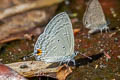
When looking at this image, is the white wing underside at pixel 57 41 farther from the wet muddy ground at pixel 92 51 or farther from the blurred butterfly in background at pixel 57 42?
the wet muddy ground at pixel 92 51

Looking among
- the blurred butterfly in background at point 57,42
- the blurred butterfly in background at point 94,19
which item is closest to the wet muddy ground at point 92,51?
the blurred butterfly in background at point 94,19

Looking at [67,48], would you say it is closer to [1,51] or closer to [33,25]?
[1,51]

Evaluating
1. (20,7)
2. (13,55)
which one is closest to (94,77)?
(13,55)

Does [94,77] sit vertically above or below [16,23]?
below

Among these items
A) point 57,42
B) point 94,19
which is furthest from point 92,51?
point 94,19

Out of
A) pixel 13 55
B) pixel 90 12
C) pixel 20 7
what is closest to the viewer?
pixel 13 55

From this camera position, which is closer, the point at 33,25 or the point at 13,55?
the point at 13,55

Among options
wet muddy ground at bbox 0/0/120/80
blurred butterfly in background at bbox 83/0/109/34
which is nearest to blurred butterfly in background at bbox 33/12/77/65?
wet muddy ground at bbox 0/0/120/80
